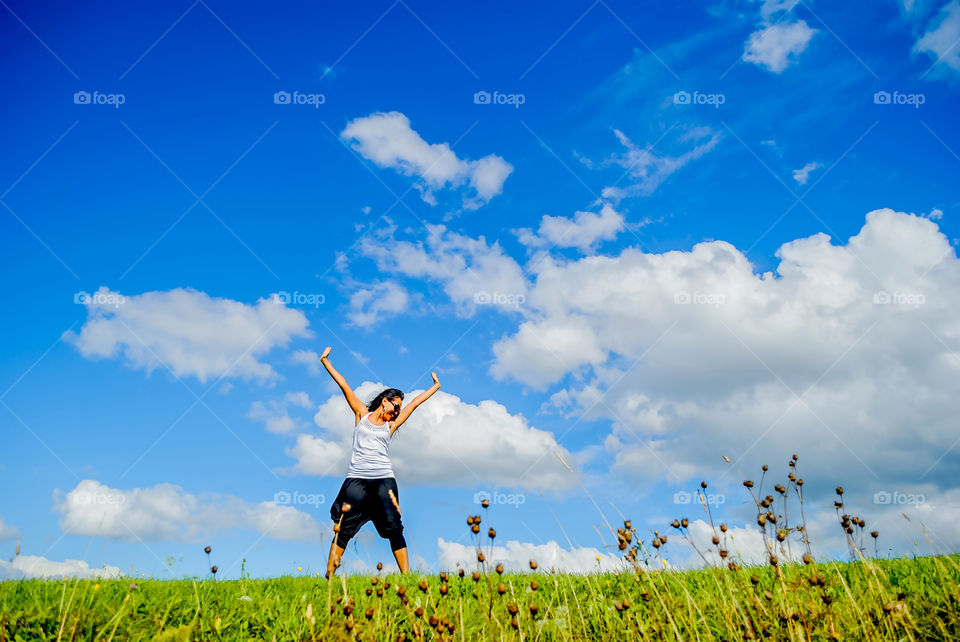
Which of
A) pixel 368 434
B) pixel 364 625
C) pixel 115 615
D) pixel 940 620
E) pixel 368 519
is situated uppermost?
pixel 368 434

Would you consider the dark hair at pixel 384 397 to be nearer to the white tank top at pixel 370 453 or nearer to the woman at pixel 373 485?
the woman at pixel 373 485

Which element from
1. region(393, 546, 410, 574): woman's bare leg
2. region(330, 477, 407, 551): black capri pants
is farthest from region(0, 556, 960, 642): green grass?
region(393, 546, 410, 574): woman's bare leg

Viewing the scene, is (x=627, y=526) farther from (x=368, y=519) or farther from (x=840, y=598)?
→ (x=368, y=519)

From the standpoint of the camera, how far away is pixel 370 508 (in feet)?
25.8

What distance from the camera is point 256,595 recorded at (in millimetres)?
5449

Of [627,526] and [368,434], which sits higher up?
[368,434]

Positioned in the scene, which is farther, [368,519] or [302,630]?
[368,519]

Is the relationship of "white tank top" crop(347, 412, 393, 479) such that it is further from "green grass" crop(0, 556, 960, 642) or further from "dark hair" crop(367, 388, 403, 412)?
"green grass" crop(0, 556, 960, 642)

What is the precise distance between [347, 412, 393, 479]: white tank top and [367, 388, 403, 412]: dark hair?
392mm

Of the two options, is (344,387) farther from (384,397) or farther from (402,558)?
Result: (402,558)

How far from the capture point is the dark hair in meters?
8.39

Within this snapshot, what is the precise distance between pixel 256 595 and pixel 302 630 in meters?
1.62

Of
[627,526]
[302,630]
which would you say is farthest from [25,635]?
[627,526]

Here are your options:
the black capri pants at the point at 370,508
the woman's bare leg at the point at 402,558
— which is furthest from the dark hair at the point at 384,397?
the woman's bare leg at the point at 402,558
